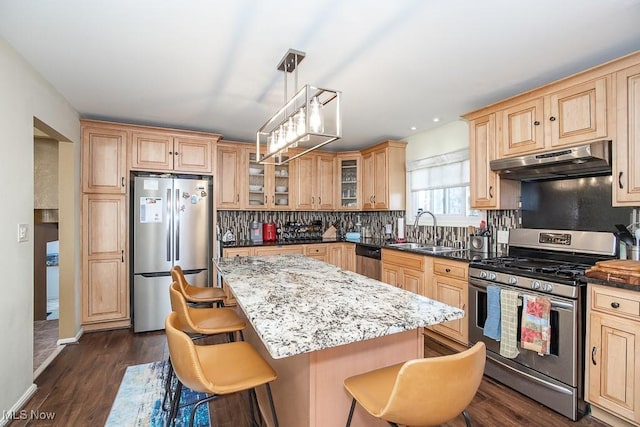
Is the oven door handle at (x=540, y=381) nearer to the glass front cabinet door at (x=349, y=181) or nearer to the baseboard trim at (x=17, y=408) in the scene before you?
the glass front cabinet door at (x=349, y=181)

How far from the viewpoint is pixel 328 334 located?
3.75ft

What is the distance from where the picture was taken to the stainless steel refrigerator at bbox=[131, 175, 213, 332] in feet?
11.9

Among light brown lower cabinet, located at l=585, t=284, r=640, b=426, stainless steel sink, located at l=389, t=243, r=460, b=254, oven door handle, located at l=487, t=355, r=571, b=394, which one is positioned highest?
stainless steel sink, located at l=389, t=243, r=460, b=254

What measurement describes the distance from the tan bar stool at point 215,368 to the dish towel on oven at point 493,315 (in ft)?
6.14

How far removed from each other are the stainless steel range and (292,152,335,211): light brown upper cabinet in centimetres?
276

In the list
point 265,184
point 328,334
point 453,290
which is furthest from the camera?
point 265,184

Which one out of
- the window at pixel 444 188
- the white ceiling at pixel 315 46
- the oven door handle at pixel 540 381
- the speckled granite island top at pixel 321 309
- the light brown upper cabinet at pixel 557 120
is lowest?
the oven door handle at pixel 540 381

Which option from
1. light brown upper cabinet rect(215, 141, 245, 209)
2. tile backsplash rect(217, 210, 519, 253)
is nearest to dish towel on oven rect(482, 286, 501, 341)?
tile backsplash rect(217, 210, 519, 253)

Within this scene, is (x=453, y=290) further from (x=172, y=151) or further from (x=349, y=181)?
(x=172, y=151)

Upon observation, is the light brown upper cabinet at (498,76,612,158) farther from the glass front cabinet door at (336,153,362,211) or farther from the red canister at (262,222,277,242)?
the red canister at (262,222,277,242)

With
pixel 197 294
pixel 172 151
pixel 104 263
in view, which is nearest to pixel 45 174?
pixel 104 263

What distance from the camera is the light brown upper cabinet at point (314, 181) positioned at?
497 cm

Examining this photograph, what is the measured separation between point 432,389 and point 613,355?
1.69 m

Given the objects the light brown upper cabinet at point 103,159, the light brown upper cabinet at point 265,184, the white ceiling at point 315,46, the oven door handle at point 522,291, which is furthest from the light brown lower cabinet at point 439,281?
the light brown upper cabinet at point 103,159
